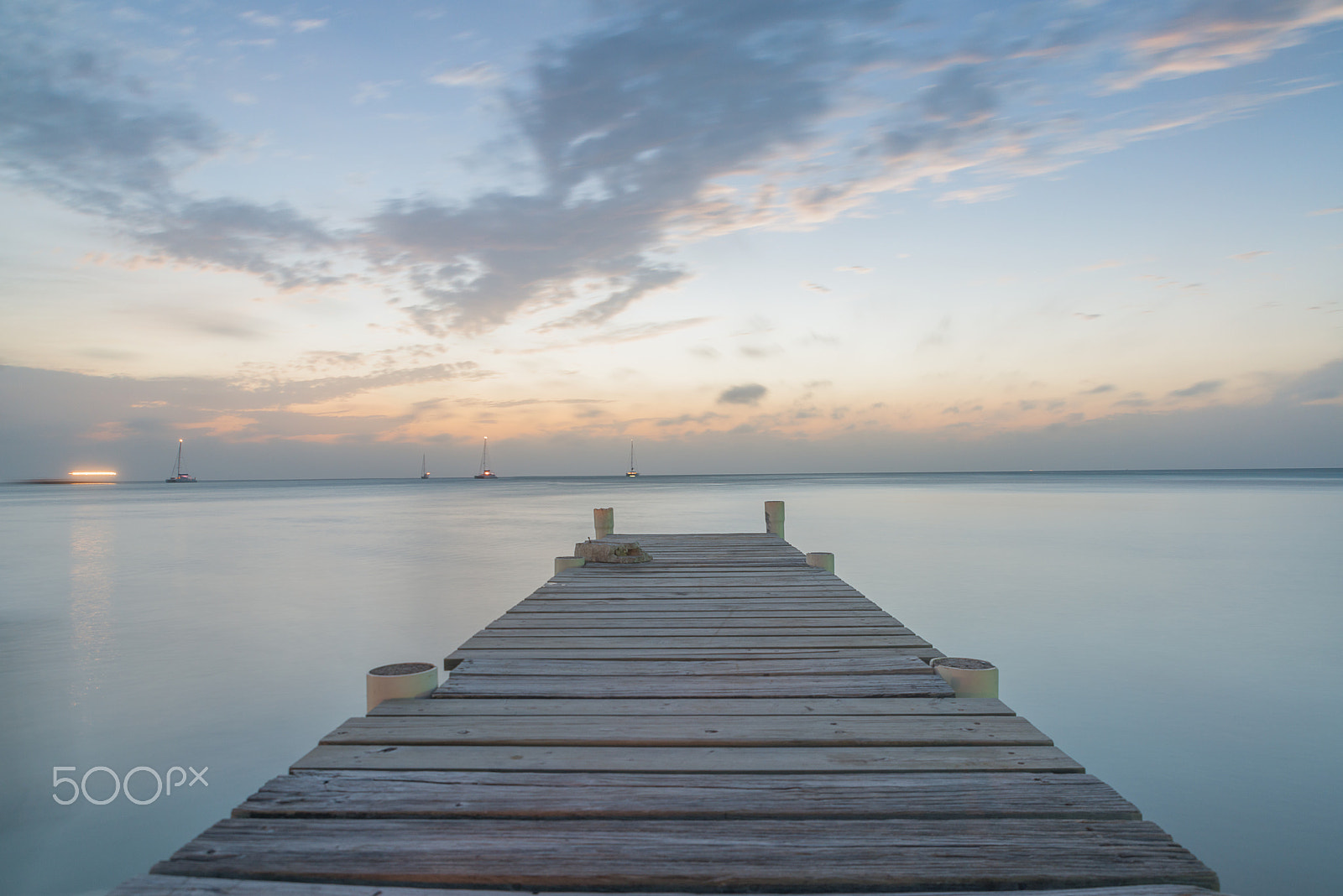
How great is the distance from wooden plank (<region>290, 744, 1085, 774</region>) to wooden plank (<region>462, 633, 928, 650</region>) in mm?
1549

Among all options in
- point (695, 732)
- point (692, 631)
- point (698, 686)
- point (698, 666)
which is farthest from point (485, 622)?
point (695, 732)

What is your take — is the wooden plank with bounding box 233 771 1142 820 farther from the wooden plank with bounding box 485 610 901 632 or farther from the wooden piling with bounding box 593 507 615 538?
the wooden piling with bounding box 593 507 615 538

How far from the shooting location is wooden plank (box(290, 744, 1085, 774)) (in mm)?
2402

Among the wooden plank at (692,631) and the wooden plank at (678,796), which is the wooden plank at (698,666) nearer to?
the wooden plank at (692,631)

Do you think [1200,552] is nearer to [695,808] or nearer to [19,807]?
[695,808]

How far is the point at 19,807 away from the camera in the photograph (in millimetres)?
4465

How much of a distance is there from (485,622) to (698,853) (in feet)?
28.5

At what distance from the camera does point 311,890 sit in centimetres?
174

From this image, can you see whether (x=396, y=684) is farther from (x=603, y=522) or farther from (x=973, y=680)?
(x=603, y=522)

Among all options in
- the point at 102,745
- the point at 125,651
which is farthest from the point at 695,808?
the point at 125,651

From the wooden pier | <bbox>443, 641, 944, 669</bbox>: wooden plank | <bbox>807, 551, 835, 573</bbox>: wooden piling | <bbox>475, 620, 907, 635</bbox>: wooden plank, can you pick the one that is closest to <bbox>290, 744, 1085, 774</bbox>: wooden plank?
the wooden pier

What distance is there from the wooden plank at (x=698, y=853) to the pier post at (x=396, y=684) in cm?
111

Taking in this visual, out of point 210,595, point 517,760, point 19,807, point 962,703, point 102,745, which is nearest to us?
point 517,760

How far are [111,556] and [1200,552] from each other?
88.8ft
